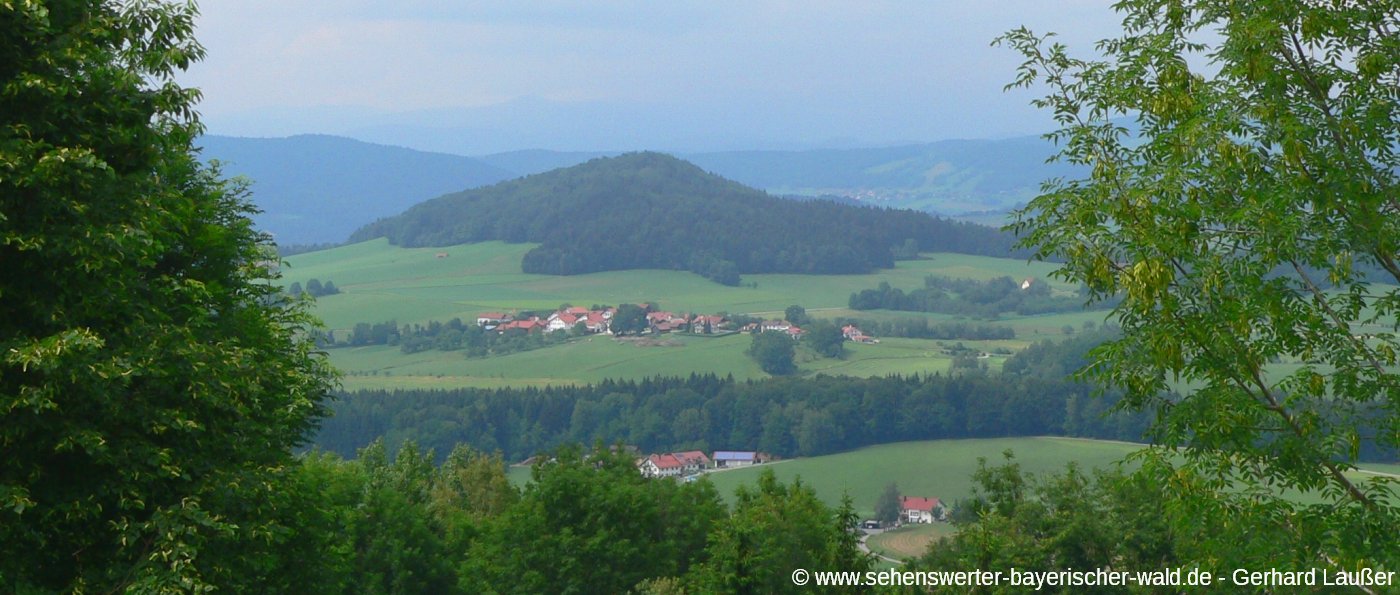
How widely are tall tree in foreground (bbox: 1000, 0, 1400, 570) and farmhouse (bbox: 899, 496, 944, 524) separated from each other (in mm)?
45404

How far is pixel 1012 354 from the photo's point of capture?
10606 centimetres

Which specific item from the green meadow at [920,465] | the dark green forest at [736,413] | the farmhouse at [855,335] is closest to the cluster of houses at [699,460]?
the dark green forest at [736,413]

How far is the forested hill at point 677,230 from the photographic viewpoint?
162m

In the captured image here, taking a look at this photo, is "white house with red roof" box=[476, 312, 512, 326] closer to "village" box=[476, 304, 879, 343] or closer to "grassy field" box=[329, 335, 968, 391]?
"village" box=[476, 304, 879, 343]

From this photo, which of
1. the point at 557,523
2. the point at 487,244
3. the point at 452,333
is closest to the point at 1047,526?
the point at 557,523

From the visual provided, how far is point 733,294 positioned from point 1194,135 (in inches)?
5208

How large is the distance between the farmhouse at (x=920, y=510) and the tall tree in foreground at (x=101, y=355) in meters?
46.9

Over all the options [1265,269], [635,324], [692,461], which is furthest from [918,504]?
[635,324]

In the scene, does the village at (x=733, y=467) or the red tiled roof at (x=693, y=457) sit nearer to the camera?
the village at (x=733, y=467)

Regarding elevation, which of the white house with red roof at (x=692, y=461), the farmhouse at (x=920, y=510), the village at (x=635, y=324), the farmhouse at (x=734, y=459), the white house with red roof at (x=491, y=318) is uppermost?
the white house with red roof at (x=491, y=318)

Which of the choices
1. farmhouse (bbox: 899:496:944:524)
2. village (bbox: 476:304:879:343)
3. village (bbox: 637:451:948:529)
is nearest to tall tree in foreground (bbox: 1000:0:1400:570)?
village (bbox: 637:451:948:529)

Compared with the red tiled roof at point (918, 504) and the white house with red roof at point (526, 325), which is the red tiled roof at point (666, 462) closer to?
the red tiled roof at point (918, 504)

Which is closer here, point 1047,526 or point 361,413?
point 1047,526

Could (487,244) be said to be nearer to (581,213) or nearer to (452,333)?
(581,213)
